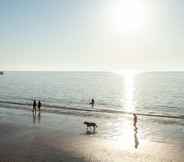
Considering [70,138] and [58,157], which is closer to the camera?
[58,157]

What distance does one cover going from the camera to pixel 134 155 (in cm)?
1797

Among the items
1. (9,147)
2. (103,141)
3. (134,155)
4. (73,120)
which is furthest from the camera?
(73,120)

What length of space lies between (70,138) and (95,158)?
19.3 ft

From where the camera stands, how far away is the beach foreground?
57.1 ft

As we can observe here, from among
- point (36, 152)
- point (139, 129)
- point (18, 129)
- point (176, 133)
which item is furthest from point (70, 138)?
point (176, 133)

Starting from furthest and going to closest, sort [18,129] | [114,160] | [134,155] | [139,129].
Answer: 1. [139,129]
2. [18,129]
3. [134,155]
4. [114,160]

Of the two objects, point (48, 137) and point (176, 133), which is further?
point (176, 133)

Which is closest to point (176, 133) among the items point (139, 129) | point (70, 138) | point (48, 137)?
point (139, 129)

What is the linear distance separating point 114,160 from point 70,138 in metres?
6.82

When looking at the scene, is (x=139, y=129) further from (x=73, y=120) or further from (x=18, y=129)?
(x=18, y=129)

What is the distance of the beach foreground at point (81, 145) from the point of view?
17391mm

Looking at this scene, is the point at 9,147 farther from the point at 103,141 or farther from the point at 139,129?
the point at 139,129

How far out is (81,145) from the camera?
2033cm

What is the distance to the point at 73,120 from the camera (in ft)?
108
